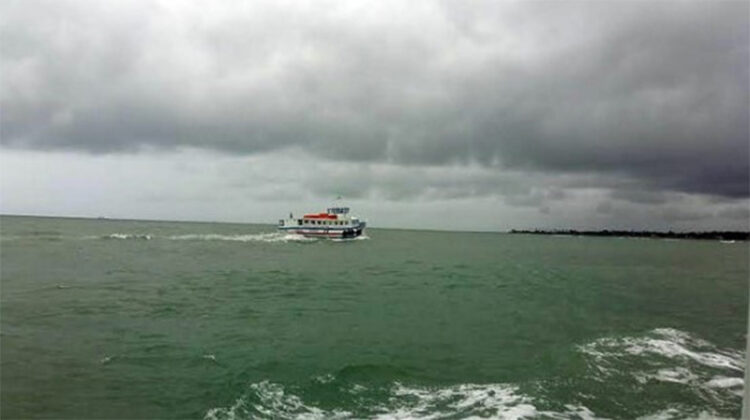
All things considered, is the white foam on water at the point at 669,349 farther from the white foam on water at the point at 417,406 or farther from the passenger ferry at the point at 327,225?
the passenger ferry at the point at 327,225

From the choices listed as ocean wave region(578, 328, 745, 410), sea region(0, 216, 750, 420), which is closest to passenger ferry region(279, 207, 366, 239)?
sea region(0, 216, 750, 420)

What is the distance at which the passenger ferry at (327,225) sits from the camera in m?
80.7

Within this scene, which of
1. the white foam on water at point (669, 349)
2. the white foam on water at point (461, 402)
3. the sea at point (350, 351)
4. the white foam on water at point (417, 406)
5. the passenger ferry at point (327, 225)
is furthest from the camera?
the passenger ferry at point (327, 225)

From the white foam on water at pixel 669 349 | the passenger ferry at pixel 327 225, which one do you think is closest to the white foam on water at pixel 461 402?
the white foam on water at pixel 669 349

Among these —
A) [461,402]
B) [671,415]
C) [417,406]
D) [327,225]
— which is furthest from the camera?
[327,225]

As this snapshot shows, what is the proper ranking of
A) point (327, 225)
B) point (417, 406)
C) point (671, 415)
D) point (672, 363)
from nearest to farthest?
point (671, 415)
point (417, 406)
point (672, 363)
point (327, 225)

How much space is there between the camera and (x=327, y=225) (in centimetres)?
8075

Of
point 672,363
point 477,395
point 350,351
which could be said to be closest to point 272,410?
point 477,395

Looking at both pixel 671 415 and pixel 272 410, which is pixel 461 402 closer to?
pixel 272 410

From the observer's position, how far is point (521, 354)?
15094mm

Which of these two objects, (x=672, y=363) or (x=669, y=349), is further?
(x=669, y=349)

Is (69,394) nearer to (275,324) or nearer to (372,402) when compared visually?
(372,402)

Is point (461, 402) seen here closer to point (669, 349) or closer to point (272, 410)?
point (272, 410)

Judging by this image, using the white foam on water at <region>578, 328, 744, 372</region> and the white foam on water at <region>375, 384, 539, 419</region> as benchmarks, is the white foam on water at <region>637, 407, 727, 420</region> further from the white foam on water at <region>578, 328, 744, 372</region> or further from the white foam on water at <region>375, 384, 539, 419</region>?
the white foam on water at <region>578, 328, 744, 372</region>
